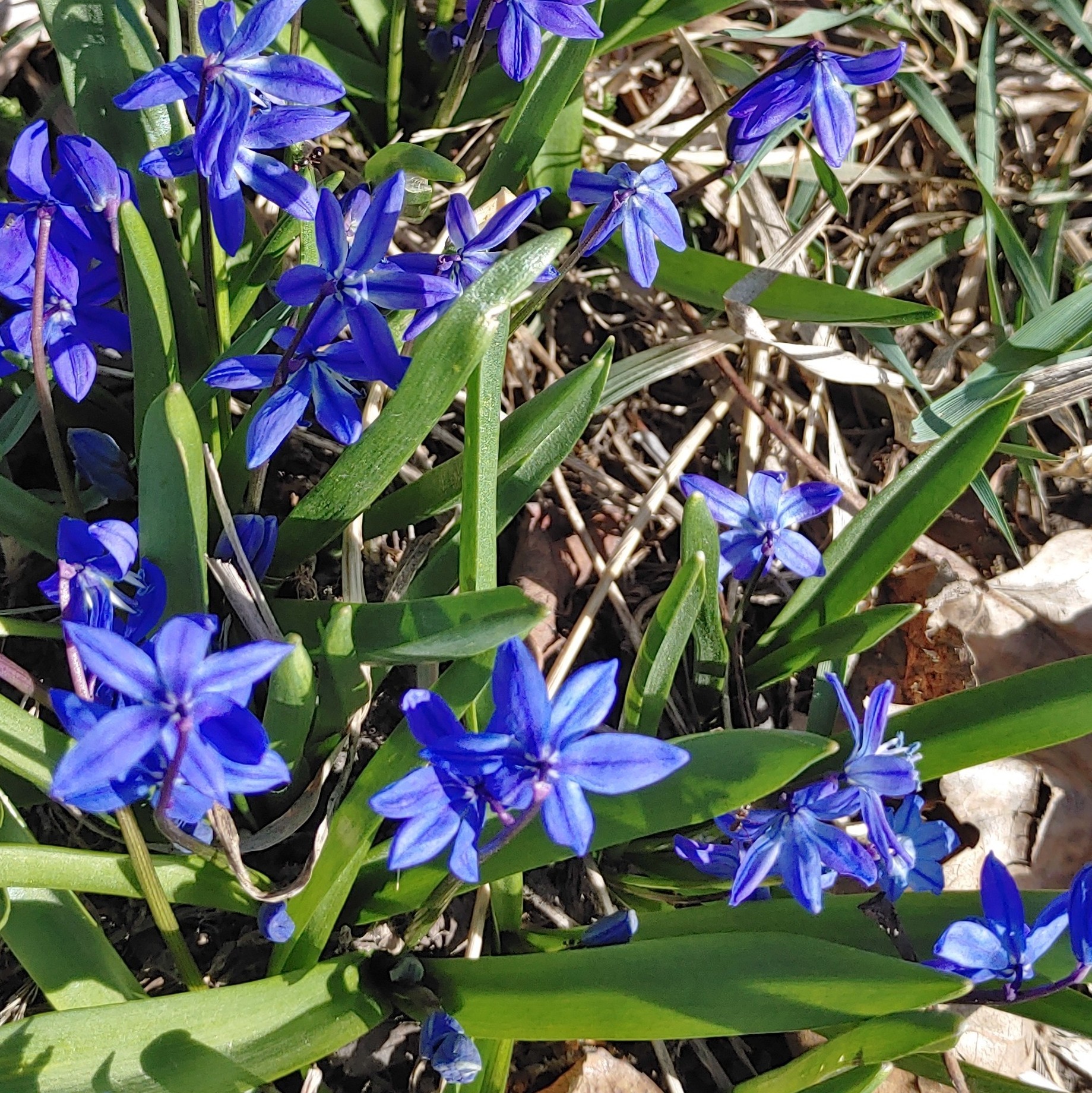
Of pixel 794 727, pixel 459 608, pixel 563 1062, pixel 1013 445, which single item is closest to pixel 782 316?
pixel 1013 445

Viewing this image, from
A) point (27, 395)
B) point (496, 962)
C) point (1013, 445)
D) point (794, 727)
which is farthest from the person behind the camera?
point (1013, 445)

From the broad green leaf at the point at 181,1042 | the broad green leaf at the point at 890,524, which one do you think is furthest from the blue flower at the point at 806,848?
the broad green leaf at the point at 181,1042

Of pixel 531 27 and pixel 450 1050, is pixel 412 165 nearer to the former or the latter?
pixel 531 27

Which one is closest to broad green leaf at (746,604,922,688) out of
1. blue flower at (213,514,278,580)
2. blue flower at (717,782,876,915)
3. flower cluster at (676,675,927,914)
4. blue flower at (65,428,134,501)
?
flower cluster at (676,675,927,914)

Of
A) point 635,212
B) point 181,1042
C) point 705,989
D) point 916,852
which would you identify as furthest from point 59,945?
point 635,212

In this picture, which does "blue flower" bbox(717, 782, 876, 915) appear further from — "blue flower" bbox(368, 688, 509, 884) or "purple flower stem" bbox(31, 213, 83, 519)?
"purple flower stem" bbox(31, 213, 83, 519)

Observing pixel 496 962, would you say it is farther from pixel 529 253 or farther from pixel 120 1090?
pixel 529 253
